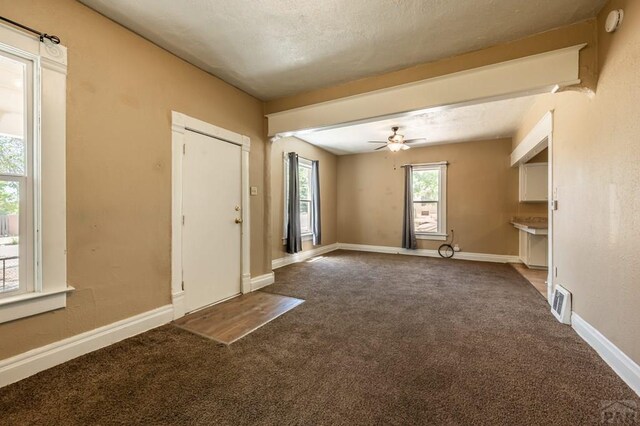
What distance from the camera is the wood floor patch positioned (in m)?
2.39

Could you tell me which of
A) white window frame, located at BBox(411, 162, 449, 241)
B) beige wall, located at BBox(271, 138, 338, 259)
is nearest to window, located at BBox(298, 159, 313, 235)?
beige wall, located at BBox(271, 138, 338, 259)

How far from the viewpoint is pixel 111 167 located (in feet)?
7.14

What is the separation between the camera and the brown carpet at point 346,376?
4.72 feet

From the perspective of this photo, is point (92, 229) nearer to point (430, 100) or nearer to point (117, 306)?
point (117, 306)

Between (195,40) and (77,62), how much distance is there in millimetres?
913

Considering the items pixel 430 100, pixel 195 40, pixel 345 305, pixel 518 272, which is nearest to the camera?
pixel 195 40

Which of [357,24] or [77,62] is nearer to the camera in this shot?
[77,62]

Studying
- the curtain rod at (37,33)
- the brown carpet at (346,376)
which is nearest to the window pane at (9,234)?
the brown carpet at (346,376)

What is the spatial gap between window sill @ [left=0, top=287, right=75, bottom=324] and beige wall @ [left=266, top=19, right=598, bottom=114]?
9.95ft

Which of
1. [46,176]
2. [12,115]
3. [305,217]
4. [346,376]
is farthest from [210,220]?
[305,217]

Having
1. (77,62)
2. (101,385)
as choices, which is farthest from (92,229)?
(77,62)

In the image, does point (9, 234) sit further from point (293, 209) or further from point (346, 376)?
point (293, 209)

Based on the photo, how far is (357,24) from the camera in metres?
2.18

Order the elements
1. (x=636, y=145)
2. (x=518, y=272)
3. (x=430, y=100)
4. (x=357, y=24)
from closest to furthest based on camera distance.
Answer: (x=636, y=145), (x=357, y=24), (x=430, y=100), (x=518, y=272)
